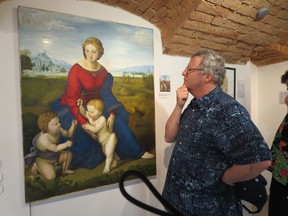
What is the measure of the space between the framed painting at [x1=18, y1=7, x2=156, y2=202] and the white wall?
1.5 inches

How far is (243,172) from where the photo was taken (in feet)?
3.38

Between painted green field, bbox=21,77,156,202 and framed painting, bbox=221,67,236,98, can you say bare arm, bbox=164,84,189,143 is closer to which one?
painted green field, bbox=21,77,156,202

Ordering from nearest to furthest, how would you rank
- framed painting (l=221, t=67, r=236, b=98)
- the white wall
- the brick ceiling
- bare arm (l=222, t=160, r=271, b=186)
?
bare arm (l=222, t=160, r=271, b=186) < the white wall < the brick ceiling < framed painting (l=221, t=67, r=236, b=98)

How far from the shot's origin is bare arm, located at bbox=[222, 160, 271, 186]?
3.31 ft

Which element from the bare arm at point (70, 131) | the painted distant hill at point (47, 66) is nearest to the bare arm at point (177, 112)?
the bare arm at point (70, 131)

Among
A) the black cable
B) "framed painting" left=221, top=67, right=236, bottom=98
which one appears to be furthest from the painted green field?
the black cable

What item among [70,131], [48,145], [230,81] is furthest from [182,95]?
[230,81]

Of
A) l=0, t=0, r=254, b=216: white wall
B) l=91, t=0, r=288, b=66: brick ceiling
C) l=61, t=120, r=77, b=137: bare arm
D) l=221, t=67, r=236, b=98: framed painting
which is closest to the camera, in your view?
l=0, t=0, r=254, b=216: white wall

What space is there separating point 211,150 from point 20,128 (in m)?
0.91

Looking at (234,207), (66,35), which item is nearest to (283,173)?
(234,207)

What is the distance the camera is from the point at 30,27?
1.20 m

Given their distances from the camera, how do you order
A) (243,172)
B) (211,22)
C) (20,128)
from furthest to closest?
(211,22)
(20,128)
(243,172)

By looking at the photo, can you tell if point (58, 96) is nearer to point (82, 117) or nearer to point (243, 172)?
point (82, 117)

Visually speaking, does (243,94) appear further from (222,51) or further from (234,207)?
(234,207)
